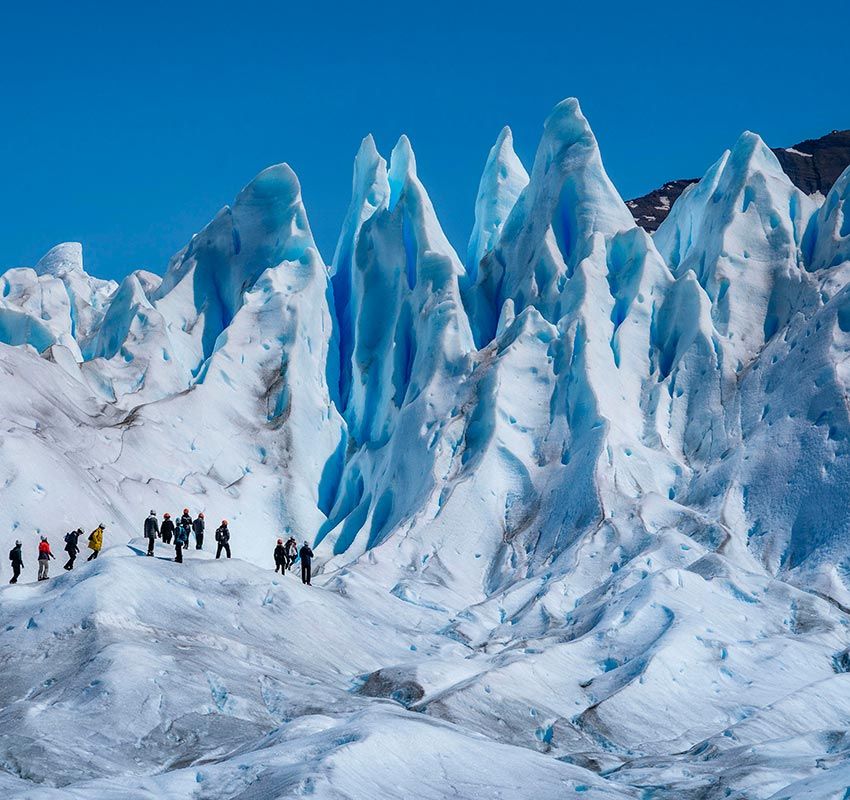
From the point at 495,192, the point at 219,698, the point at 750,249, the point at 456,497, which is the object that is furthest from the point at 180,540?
the point at 495,192

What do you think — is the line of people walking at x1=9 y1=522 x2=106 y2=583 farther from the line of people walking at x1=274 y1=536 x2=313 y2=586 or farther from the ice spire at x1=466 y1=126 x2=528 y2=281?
the ice spire at x1=466 y1=126 x2=528 y2=281

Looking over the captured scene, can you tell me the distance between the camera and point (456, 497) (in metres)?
43.1

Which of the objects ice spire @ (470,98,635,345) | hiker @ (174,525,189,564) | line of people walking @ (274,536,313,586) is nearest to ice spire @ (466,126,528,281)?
ice spire @ (470,98,635,345)

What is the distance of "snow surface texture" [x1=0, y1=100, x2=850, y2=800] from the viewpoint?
Result: 22641 millimetres

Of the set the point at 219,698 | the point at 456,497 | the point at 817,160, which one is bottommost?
the point at 219,698

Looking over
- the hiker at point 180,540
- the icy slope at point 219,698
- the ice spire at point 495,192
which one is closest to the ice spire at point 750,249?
the ice spire at point 495,192

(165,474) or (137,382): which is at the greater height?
(137,382)

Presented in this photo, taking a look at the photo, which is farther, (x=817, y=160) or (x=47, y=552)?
(x=817, y=160)

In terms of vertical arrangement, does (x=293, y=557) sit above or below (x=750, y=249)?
below

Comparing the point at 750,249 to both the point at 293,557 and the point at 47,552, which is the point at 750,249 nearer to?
the point at 293,557

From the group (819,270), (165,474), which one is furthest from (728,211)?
(165,474)

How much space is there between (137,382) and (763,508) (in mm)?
27113

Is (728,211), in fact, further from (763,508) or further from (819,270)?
(763,508)

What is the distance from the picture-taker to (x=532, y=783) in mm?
20016
